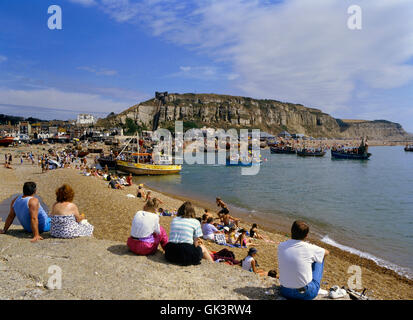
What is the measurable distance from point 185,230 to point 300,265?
2158 mm

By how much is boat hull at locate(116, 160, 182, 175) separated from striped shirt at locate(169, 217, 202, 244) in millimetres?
32897

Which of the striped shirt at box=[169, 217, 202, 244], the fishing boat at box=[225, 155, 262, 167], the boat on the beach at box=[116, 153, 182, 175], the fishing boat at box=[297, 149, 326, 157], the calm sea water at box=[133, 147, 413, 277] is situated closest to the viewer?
the striped shirt at box=[169, 217, 202, 244]

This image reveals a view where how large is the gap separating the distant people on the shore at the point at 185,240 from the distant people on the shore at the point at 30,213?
315 centimetres

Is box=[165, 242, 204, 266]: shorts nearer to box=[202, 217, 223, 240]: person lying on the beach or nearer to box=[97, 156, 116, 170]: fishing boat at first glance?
box=[202, 217, 223, 240]: person lying on the beach

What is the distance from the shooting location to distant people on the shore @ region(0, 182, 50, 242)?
20.3ft

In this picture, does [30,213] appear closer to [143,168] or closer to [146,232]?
[146,232]

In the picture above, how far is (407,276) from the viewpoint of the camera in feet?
33.3

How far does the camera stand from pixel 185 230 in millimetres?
5316

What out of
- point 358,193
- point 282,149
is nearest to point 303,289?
point 358,193

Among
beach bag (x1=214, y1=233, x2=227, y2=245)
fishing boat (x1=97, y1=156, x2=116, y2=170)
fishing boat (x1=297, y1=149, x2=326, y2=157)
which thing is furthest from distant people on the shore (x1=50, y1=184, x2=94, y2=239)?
fishing boat (x1=297, y1=149, x2=326, y2=157)

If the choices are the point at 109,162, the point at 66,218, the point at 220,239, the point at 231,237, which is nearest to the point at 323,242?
the point at 231,237

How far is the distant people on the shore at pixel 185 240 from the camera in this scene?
5355 millimetres
